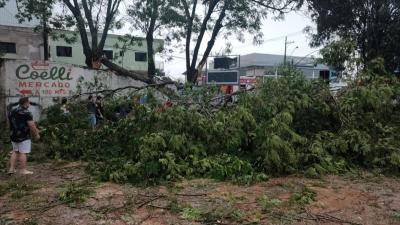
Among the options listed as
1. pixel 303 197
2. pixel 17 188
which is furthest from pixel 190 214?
pixel 17 188

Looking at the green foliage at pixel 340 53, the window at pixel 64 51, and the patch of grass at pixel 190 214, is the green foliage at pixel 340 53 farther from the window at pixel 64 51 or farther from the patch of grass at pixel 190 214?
the window at pixel 64 51

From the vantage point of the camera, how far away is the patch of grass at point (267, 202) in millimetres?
5668

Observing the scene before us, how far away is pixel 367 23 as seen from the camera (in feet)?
62.1

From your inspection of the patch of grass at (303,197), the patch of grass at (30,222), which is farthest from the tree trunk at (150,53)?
the patch of grass at (30,222)

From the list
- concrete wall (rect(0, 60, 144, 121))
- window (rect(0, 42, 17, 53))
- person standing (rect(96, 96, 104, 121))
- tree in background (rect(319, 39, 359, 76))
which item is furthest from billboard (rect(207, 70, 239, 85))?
tree in background (rect(319, 39, 359, 76))

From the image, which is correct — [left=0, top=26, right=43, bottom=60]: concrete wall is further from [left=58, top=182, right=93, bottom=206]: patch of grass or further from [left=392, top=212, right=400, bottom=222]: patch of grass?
[left=392, top=212, right=400, bottom=222]: patch of grass

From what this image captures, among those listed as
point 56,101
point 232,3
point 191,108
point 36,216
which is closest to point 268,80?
point 191,108

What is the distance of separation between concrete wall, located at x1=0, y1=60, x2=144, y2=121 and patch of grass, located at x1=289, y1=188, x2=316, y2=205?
33.0ft

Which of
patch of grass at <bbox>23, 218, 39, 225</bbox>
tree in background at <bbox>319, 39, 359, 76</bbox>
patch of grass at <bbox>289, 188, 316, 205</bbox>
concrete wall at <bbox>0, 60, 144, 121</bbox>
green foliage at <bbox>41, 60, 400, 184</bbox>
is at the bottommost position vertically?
patch of grass at <bbox>23, 218, 39, 225</bbox>

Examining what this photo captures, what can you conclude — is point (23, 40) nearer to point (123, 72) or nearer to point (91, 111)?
point (123, 72)

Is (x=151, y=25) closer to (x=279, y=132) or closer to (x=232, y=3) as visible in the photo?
(x=232, y=3)

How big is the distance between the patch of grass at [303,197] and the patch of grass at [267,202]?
0.21m

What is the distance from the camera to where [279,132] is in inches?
302

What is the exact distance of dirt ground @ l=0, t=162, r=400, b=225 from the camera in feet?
17.0
